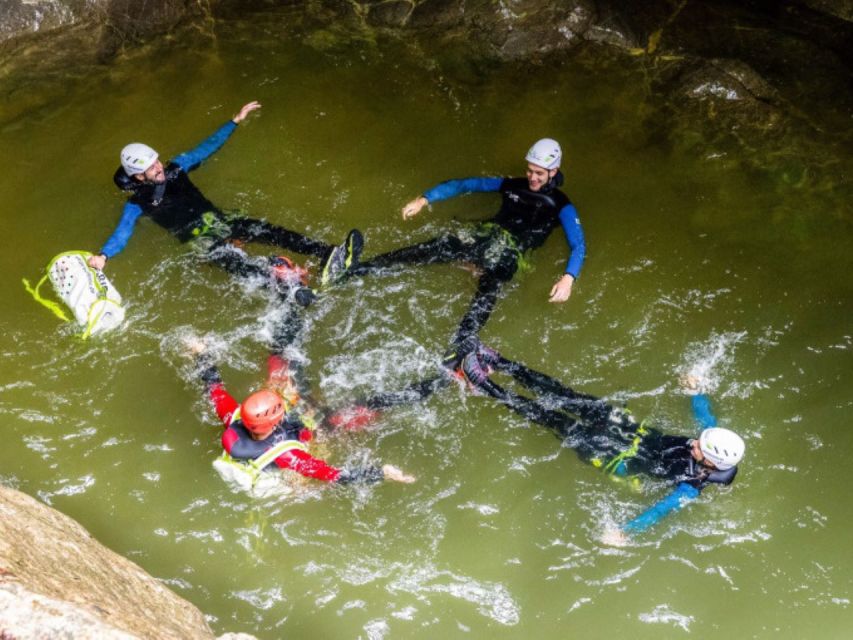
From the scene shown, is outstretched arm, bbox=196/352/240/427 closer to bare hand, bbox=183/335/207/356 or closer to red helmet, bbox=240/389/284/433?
bare hand, bbox=183/335/207/356

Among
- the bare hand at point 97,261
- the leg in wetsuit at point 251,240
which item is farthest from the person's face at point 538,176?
the bare hand at point 97,261

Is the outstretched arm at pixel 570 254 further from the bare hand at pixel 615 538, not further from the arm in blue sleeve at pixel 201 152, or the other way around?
the arm in blue sleeve at pixel 201 152

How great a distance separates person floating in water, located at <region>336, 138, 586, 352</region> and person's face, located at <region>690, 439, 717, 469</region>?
1759 mm

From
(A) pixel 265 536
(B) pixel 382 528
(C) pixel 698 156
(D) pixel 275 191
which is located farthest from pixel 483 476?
(C) pixel 698 156

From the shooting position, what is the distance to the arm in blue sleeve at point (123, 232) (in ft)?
23.9

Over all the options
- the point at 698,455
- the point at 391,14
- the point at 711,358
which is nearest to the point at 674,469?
A: the point at 698,455

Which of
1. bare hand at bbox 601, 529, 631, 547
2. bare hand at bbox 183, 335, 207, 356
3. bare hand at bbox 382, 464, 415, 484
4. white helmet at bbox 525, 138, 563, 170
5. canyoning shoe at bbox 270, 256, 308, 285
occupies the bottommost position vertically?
bare hand at bbox 601, 529, 631, 547

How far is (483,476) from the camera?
651 centimetres

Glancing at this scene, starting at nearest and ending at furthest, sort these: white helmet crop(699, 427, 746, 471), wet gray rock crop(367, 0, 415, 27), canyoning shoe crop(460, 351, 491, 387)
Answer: white helmet crop(699, 427, 746, 471)
canyoning shoe crop(460, 351, 491, 387)
wet gray rock crop(367, 0, 415, 27)

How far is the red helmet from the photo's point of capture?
223 inches

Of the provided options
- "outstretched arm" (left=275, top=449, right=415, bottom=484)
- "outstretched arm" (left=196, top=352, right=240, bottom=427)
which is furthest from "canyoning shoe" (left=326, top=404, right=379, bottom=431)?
"outstretched arm" (left=196, top=352, right=240, bottom=427)

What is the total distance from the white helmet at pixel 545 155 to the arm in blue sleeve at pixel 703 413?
7.78 ft

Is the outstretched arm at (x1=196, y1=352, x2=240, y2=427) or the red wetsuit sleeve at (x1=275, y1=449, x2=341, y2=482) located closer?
the red wetsuit sleeve at (x1=275, y1=449, x2=341, y2=482)

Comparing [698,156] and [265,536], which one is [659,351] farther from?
[265,536]
